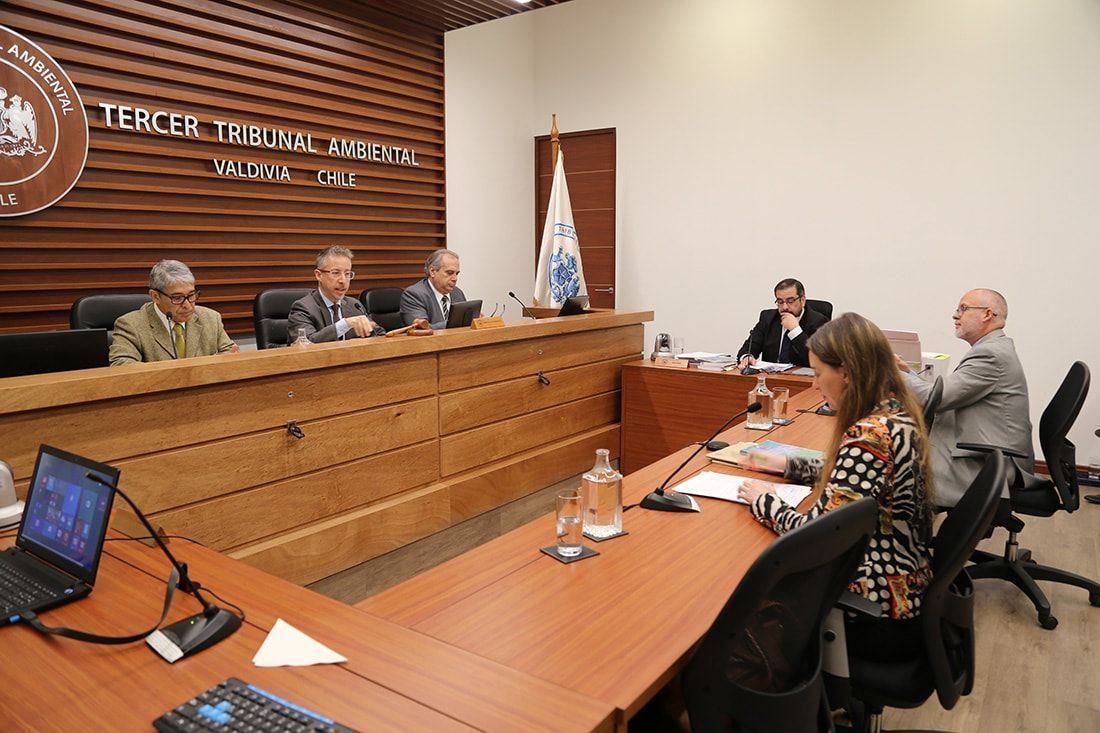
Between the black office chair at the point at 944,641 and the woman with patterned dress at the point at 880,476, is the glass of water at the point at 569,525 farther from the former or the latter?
the black office chair at the point at 944,641

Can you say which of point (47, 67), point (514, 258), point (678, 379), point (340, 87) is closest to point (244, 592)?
point (678, 379)

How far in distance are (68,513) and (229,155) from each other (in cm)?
361

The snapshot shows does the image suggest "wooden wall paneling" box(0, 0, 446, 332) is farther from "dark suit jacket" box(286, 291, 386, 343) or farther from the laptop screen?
the laptop screen

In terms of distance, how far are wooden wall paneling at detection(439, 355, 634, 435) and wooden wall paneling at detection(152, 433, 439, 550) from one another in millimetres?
209

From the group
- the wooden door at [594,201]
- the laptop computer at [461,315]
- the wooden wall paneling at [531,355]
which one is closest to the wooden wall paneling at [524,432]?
the wooden wall paneling at [531,355]

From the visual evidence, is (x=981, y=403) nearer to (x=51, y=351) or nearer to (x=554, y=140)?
(x=51, y=351)

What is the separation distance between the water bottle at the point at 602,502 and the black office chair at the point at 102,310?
2500 mm

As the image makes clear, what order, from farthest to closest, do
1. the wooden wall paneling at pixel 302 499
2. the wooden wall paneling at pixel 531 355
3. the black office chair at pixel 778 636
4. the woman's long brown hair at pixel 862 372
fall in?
the wooden wall paneling at pixel 531 355, the wooden wall paneling at pixel 302 499, the woman's long brown hair at pixel 862 372, the black office chair at pixel 778 636

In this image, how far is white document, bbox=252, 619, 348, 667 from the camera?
4.25ft

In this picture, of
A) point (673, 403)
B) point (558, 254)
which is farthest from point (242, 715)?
point (558, 254)

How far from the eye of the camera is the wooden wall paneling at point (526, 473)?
11.7ft

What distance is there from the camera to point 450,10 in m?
5.61

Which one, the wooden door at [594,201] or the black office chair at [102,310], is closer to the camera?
the black office chair at [102,310]

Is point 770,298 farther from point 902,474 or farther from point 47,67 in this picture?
point 47,67
